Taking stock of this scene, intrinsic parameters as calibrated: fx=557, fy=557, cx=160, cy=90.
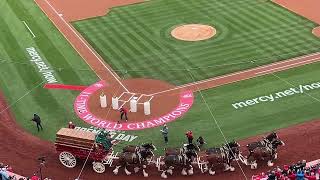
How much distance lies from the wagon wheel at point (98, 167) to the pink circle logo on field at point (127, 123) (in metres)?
4.13

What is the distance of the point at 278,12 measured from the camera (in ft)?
146

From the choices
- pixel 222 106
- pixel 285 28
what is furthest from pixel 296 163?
pixel 285 28

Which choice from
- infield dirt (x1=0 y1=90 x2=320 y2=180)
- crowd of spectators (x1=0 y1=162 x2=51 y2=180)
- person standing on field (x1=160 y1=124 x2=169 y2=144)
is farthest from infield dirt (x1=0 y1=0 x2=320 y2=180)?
person standing on field (x1=160 y1=124 x2=169 y2=144)

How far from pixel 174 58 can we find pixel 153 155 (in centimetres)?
1301

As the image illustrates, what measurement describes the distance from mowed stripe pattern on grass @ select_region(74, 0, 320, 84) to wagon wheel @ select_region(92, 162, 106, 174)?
10.3 metres

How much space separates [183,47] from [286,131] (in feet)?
43.0

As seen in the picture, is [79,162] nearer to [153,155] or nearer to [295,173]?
[153,155]

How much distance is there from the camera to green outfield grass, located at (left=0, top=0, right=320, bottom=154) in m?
30.2

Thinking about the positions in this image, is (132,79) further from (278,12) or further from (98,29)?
(278,12)

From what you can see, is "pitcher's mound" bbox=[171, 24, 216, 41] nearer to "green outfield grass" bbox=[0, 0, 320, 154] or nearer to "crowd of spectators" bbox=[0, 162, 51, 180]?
"green outfield grass" bbox=[0, 0, 320, 154]

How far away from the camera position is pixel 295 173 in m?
23.3

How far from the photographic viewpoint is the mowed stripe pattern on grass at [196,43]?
36.8 meters

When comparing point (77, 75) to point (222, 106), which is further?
point (77, 75)

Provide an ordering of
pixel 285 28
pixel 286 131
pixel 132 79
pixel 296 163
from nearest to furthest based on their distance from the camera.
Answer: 1. pixel 296 163
2. pixel 286 131
3. pixel 132 79
4. pixel 285 28
